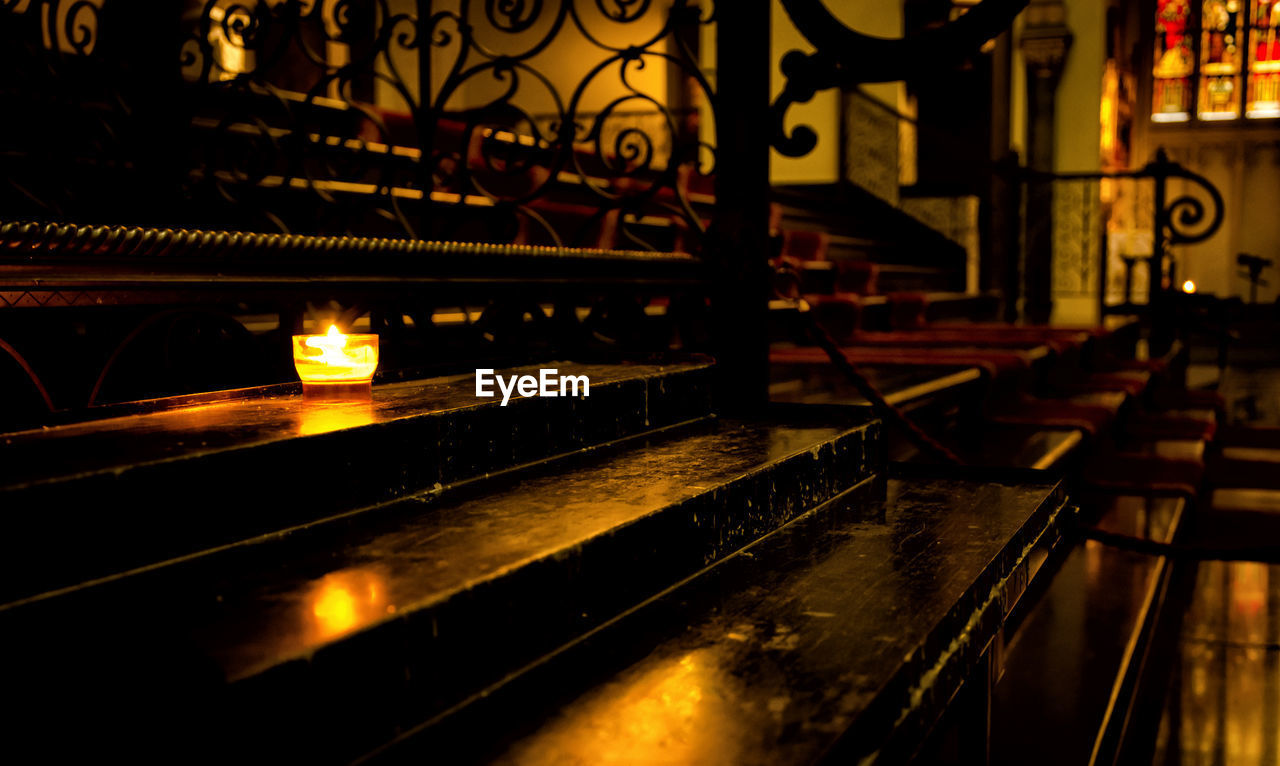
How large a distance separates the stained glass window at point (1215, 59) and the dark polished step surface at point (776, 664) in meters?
19.2

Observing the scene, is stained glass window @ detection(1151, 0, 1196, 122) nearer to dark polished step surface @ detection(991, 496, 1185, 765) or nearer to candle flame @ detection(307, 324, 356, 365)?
dark polished step surface @ detection(991, 496, 1185, 765)

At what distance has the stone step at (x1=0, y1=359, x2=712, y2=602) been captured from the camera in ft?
3.27

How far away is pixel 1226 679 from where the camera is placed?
282 centimetres

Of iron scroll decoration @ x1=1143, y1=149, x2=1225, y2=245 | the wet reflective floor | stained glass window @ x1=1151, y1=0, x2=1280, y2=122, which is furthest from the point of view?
stained glass window @ x1=1151, y1=0, x2=1280, y2=122

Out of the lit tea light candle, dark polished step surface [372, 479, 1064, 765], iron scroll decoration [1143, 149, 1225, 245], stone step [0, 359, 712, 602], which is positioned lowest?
dark polished step surface [372, 479, 1064, 765]

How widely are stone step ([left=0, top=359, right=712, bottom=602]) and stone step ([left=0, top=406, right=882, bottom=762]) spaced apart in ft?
0.11

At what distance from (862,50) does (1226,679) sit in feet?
6.51

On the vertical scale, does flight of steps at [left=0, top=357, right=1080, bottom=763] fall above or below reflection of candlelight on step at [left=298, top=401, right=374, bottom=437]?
below

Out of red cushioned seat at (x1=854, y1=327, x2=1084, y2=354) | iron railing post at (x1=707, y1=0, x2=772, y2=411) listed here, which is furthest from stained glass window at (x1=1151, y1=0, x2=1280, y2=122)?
iron railing post at (x1=707, y1=0, x2=772, y2=411)

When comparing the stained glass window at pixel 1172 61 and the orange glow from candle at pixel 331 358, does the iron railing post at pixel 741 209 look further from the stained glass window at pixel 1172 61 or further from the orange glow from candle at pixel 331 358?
the stained glass window at pixel 1172 61

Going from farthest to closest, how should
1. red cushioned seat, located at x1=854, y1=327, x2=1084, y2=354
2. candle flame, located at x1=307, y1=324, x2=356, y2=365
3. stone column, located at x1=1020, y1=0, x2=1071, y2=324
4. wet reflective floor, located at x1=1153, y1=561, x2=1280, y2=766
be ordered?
1. stone column, located at x1=1020, y1=0, x2=1071, y2=324
2. red cushioned seat, located at x1=854, y1=327, x2=1084, y2=354
3. wet reflective floor, located at x1=1153, y1=561, x2=1280, y2=766
4. candle flame, located at x1=307, y1=324, x2=356, y2=365

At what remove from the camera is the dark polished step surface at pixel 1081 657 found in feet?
7.02

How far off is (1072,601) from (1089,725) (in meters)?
0.89

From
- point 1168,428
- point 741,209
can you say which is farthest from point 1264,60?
point 741,209
